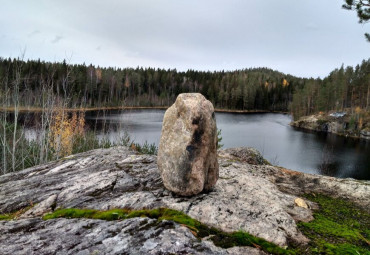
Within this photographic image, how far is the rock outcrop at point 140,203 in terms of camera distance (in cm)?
448

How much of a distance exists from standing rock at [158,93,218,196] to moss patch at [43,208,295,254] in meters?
0.98

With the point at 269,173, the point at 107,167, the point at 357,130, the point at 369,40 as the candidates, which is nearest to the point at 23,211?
the point at 107,167

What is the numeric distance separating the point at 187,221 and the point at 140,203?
1523 mm

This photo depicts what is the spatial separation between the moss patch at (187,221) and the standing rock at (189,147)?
0.98 metres

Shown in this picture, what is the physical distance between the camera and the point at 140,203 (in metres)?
6.09

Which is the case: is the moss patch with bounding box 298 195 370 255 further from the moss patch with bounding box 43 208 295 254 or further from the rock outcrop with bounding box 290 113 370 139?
the rock outcrop with bounding box 290 113 370 139

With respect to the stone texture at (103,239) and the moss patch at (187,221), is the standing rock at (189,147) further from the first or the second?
the stone texture at (103,239)

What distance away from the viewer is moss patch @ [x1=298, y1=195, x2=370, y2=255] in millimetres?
4730

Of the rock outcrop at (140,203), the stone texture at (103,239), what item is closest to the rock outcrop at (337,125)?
the rock outcrop at (140,203)

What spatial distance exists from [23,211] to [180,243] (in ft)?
15.3

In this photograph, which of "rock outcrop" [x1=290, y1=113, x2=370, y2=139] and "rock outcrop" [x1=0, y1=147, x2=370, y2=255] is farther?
"rock outcrop" [x1=290, y1=113, x2=370, y2=139]

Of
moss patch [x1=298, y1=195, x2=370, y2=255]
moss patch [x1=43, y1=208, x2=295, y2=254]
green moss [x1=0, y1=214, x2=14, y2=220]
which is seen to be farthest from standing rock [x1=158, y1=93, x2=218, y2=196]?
green moss [x1=0, y1=214, x2=14, y2=220]

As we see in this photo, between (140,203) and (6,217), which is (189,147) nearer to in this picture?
(140,203)

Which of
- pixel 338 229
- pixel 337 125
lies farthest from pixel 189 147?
pixel 337 125
